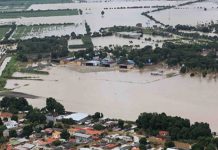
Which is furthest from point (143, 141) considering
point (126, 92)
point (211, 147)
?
point (126, 92)

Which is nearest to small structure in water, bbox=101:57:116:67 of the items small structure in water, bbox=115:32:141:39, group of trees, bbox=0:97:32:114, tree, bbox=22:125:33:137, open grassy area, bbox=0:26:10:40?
small structure in water, bbox=115:32:141:39

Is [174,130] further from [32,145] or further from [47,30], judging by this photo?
[47,30]

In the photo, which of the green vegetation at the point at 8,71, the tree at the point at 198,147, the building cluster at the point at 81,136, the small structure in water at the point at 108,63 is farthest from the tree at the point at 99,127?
the small structure in water at the point at 108,63

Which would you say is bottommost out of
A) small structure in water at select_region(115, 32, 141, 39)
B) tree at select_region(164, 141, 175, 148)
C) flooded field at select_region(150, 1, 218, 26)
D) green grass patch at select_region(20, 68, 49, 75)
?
tree at select_region(164, 141, 175, 148)

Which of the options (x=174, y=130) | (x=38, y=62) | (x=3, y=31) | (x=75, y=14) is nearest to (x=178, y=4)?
(x=75, y=14)

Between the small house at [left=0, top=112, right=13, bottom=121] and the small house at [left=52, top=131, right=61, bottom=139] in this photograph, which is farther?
the small house at [left=0, top=112, right=13, bottom=121]

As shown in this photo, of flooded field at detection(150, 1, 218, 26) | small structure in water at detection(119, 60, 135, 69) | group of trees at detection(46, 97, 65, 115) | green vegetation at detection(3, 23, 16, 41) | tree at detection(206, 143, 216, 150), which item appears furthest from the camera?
flooded field at detection(150, 1, 218, 26)

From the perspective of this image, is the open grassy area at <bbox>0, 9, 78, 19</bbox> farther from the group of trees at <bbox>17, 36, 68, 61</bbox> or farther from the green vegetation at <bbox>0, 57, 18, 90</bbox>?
the green vegetation at <bbox>0, 57, 18, 90</bbox>

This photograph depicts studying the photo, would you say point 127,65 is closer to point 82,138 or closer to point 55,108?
point 55,108
